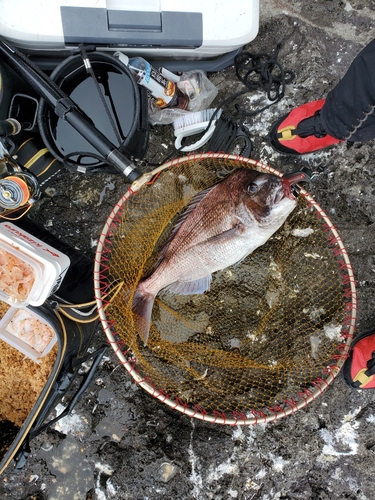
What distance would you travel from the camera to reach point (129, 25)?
2146 mm

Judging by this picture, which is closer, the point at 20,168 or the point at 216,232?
the point at 20,168

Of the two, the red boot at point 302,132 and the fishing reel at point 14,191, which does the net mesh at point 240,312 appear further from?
the fishing reel at point 14,191

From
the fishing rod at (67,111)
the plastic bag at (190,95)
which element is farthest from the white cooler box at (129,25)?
the plastic bag at (190,95)

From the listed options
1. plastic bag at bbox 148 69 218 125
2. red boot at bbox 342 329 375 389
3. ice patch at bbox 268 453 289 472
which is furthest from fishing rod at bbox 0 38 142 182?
ice patch at bbox 268 453 289 472

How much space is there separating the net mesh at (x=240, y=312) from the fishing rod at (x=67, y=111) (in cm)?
61

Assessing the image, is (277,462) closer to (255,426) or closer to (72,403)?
(255,426)

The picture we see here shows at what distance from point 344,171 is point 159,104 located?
1396 millimetres

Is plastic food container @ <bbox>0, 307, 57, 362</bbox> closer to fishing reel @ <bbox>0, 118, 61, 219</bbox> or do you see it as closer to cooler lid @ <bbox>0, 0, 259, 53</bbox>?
fishing reel @ <bbox>0, 118, 61, 219</bbox>

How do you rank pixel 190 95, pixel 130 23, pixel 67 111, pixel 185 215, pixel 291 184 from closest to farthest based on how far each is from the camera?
pixel 67 111 → pixel 130 23 → pixel 291 184 → pixel 185 215 → pixel 190 95

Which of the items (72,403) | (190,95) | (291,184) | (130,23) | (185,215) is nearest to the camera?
(130,23)

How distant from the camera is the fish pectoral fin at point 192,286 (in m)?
2.55

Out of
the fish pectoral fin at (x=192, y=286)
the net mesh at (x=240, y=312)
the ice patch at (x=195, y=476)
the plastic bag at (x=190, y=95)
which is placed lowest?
the ice patch at (x=195, y=476)

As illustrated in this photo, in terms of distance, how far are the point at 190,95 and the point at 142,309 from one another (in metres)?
1.49

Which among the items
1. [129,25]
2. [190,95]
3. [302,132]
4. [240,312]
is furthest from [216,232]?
[129,25]
